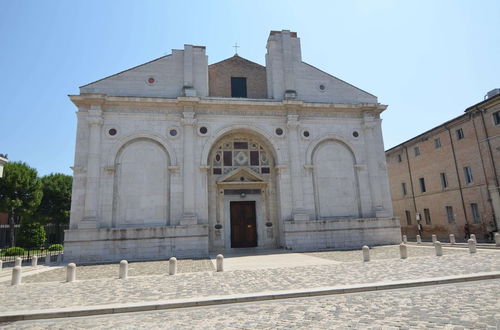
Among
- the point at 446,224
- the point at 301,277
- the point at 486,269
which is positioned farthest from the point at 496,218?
the point at 301,277

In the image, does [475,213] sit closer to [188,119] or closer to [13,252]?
[188,119]

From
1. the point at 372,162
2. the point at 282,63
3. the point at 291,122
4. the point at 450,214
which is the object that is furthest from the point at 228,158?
the point at 450,214

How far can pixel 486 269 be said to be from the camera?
31.2ft

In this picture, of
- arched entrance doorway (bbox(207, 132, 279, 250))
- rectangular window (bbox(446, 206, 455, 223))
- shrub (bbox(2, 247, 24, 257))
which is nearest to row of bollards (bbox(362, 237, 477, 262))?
arched entrance doorway (bbox(207, 132, 279, 250))

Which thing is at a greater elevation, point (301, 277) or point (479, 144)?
point (479, 144)

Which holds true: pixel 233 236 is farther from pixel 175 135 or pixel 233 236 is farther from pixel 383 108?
pixel 383 108

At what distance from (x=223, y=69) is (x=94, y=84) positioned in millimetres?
9467

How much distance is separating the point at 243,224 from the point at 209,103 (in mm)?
8536

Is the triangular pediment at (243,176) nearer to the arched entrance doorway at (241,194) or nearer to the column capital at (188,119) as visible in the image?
the arched entrance doorway at (241,194)

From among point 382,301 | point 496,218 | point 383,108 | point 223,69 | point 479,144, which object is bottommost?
point 382,301

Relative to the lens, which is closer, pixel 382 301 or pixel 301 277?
pixel 382 301

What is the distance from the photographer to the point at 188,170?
60.6ft

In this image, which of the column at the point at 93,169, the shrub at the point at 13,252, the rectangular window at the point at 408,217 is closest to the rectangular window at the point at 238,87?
the column at the point at 93,169

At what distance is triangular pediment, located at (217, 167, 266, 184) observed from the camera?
66.5 ft
